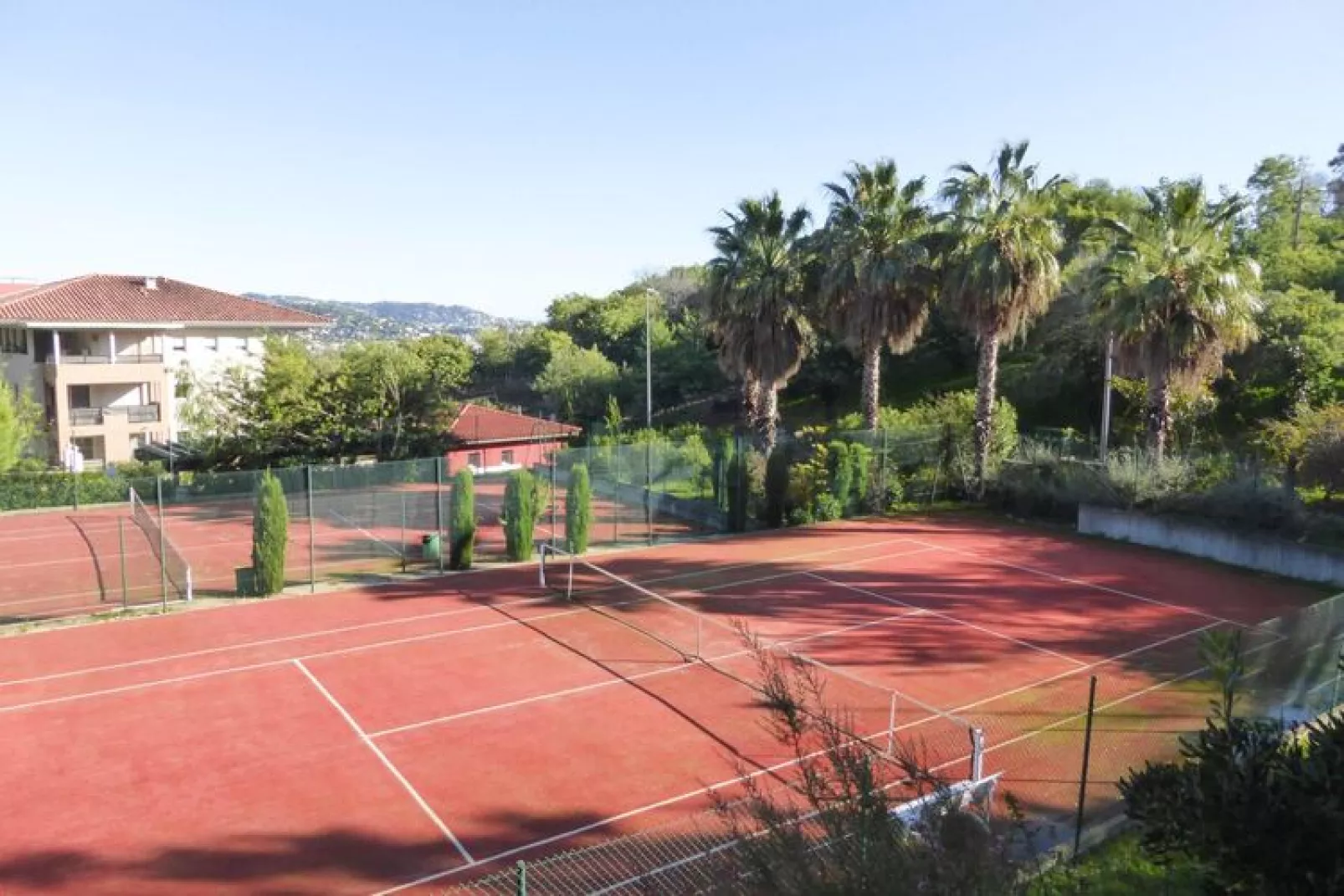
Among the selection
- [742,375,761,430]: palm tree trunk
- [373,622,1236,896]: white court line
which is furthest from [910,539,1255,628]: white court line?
[742,375,761,430]: palm tree trunk

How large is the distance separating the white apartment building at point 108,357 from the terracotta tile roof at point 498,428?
30.2 feet

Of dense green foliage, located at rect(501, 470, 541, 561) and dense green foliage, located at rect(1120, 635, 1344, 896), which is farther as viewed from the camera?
dense green foliage, located at rect(501, 470, 541, 561)

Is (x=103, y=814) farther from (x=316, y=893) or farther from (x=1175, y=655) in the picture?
(x=1175, y=655)

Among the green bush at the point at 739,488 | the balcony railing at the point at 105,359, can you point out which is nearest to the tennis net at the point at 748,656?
the green bush at the point at 739,488

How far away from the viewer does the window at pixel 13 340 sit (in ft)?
139

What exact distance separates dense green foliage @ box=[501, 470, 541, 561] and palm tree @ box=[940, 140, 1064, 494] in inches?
569

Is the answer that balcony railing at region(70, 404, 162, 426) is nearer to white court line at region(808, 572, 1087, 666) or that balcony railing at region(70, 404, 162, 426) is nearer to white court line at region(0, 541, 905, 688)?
white court line at region(0, 541, 905, 688)

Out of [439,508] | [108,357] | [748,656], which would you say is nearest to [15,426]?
[108,357]

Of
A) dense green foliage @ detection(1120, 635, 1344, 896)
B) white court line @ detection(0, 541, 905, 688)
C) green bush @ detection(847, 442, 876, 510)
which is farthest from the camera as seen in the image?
green bush @ detection(847, 442, 876, 510)

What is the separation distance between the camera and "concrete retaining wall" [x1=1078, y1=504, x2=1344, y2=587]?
74.5 feet

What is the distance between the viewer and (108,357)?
42781mm

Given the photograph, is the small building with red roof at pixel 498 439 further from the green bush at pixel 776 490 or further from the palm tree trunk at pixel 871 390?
the palm tree trunk at pixel 871 390

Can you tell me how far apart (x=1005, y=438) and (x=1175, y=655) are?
15486mm

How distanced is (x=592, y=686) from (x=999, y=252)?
1957 centimetres
